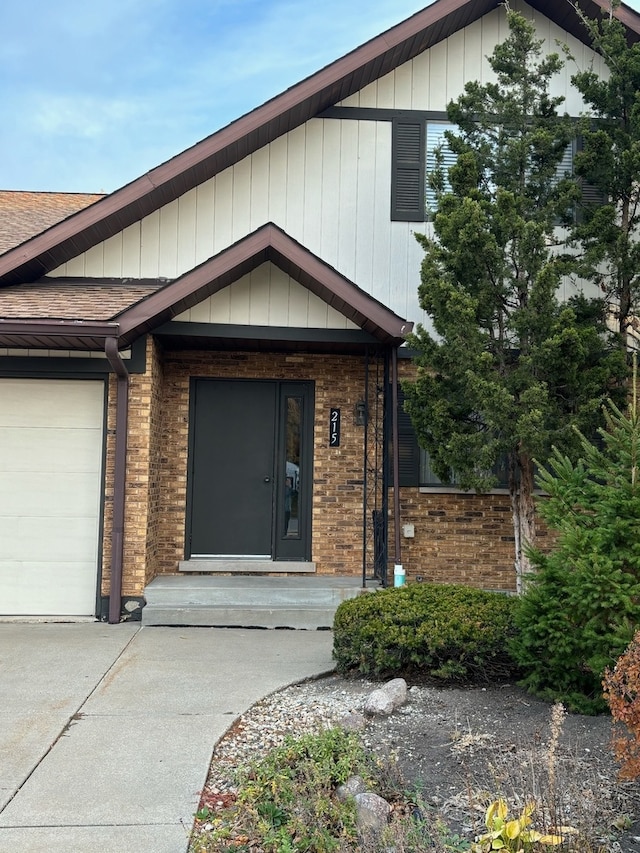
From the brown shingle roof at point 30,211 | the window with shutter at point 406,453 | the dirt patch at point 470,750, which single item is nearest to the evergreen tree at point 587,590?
the dirt patch at point 470,750

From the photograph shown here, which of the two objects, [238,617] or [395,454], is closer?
[238,617]

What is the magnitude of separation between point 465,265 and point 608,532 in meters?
3.46

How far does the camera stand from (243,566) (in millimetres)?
9133

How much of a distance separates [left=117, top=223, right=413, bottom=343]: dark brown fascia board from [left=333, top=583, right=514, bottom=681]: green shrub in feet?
10.1

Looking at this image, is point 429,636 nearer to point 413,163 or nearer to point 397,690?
point 397,690

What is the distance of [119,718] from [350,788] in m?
1.98

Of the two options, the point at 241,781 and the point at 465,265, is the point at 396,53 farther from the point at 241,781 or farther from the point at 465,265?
the point at 241,781

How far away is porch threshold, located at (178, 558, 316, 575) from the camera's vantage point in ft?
29.9

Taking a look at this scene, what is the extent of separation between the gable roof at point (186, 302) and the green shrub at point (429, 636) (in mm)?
3045

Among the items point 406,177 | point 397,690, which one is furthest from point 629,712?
point 406,177

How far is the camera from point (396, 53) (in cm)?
925

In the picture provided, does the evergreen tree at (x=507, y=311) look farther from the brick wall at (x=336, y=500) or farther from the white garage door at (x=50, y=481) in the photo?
the white garage door at (x=50, y=481)

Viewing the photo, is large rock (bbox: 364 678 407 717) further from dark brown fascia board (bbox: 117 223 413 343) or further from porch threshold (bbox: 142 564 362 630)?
dark brown fascia board (bbox: 117 223 413 343)

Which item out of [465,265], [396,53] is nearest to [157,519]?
[465,265]
